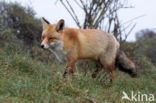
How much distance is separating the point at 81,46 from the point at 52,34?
899 millimetres

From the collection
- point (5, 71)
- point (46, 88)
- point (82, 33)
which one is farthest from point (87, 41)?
point (46, 88)

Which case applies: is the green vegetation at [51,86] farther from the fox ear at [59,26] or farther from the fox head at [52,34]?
the fox ear at [59,26]

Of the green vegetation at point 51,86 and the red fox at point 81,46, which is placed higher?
the red fox at point 81,46

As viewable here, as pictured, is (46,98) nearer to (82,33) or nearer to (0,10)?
(82,33)

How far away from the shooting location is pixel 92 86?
767 centimetres

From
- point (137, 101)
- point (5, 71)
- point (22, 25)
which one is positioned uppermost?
point (22, 25)

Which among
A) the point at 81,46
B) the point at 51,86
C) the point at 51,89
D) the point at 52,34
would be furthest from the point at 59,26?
the point at 51,89

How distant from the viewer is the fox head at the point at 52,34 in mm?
8675

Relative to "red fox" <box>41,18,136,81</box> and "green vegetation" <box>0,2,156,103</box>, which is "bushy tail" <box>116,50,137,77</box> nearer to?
"red fox" <box>41,18,136,81</box>

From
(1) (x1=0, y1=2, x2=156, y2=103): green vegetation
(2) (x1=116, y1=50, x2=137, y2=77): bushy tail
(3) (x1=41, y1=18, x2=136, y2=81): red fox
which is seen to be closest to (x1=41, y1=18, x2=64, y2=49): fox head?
(3) (x1=41, y1=18, x2=136, y2=81): red fox

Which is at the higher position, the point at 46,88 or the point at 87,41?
the point at 87,41

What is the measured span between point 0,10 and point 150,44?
16271 millimetres

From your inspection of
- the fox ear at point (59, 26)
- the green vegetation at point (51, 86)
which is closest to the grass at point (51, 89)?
the green vegetation at point (51, 86)

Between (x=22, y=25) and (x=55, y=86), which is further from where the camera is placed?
(x=22, y=25)
